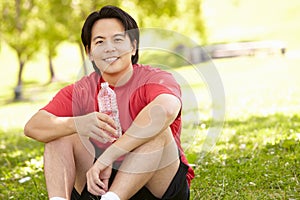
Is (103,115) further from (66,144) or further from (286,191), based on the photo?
(286,191)

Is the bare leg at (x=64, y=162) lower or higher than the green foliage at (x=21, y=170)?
higher

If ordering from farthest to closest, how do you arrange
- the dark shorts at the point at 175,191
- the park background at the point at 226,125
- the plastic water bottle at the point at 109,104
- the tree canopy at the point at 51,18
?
the tree canopy at the point at 51,18, the park background at the point at 226,125, the plastic water bottle at the point at 109,104, the dark shorts at the point at 175,191

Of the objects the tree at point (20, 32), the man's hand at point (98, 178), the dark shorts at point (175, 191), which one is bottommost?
the tree at point (20, 32)

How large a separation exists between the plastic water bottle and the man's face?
11 centimetres

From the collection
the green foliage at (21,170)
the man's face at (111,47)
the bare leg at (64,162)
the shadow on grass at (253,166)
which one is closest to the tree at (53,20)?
the green foliage at (21,170)

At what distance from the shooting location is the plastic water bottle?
2654 mm

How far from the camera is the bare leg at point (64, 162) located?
2.51 metres

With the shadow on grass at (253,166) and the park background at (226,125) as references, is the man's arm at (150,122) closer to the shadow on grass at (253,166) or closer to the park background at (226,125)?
the park background at (226,125)

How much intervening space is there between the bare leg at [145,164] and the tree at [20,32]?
12.9 metres

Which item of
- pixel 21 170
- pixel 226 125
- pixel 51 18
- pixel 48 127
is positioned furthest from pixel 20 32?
pixel 48 127

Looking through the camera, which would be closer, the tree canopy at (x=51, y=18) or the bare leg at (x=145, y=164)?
the bare leg at (x=145, y=164)

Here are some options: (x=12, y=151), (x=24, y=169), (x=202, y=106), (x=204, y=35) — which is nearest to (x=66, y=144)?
(x=24, y=169)

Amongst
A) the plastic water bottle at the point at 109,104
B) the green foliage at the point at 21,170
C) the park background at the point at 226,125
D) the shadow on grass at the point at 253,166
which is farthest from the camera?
the green foliage at the point at 21,170

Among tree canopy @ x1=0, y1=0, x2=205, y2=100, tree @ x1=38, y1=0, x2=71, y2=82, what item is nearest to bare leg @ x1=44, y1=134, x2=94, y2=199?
tree canopy @ x1=0, y1=0, x2=205, y2=100
